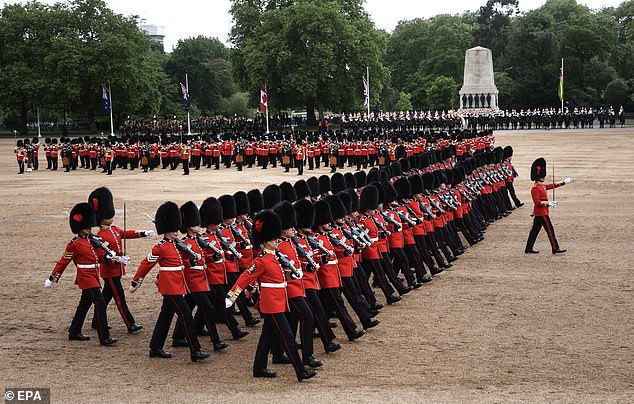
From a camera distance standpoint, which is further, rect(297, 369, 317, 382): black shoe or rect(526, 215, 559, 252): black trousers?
rect(526, 215, 559, 252): black trousers

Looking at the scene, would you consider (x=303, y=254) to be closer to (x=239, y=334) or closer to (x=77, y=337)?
(x=239, y=334)

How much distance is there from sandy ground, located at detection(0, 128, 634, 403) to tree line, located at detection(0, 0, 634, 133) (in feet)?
140

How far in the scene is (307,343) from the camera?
7633 mm

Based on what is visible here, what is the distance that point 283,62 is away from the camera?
55.6 meters

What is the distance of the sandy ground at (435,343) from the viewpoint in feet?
23.2

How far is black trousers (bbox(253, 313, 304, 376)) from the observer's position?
7.31 metres

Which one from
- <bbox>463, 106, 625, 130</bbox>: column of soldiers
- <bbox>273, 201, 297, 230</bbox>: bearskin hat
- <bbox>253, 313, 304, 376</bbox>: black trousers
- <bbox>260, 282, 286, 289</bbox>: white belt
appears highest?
<bbox>463, 106, 625, 130</bbox>: column of soldiers

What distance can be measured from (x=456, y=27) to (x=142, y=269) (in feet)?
287

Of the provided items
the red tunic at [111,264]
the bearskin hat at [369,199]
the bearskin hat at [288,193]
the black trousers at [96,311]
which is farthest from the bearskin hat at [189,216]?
the bearskin hat at [288,193]

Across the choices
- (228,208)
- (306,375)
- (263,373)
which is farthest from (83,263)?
(306,375)

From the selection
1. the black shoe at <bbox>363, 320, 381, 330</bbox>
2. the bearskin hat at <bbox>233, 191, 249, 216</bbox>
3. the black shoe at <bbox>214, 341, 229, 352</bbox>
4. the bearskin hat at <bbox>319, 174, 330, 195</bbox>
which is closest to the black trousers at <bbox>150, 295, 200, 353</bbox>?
the black shoe at <bbox>214, 341, 229, 352</bbox>

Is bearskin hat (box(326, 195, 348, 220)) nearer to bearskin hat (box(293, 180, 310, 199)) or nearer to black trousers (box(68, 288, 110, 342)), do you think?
bearskin hat (box(293, 180, 310, 199))

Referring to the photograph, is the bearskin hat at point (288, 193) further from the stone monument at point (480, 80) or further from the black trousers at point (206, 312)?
the stone monument at point (480, 80)

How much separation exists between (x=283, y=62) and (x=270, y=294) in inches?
1940
